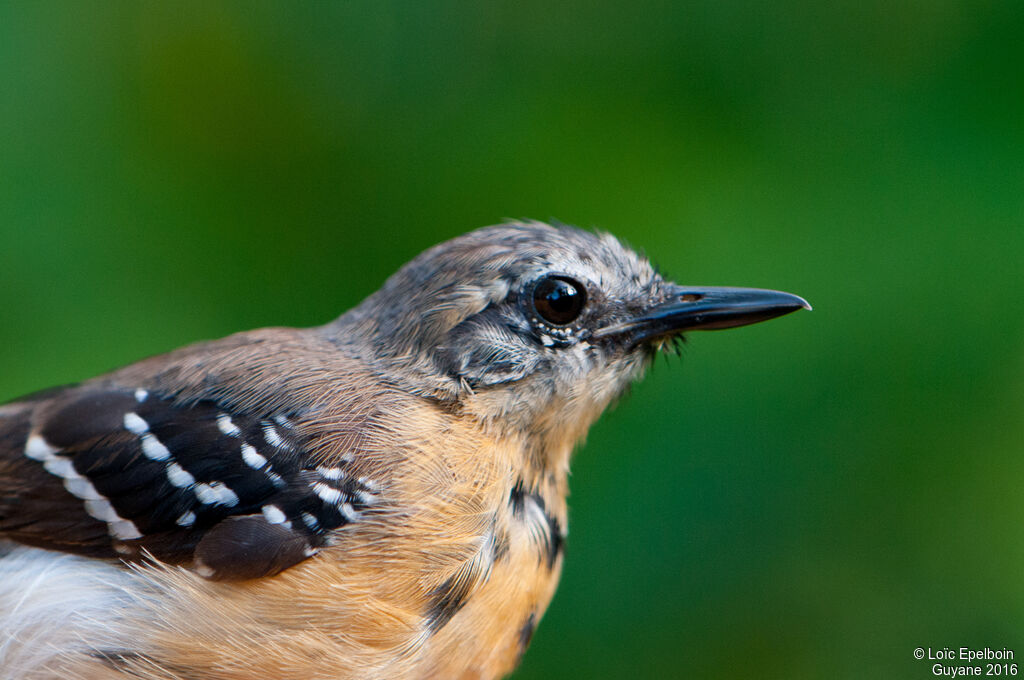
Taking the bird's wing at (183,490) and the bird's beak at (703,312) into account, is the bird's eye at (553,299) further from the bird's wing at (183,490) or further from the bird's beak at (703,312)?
the bird's wing at (183,490)

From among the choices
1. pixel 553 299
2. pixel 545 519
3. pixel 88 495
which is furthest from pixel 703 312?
pixel 88 495

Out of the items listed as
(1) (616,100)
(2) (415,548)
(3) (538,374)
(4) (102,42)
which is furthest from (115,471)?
(1) (616,100)

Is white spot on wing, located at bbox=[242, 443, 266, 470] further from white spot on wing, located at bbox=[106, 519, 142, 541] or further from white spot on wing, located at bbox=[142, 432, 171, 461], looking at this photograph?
white spot on wing, located at bbox=[106, 519, 142, 541]

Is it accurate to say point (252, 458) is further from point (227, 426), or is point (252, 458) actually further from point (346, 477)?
point (346, 477)

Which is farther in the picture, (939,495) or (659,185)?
(659,185)

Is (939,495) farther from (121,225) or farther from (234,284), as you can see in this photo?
(121,225)

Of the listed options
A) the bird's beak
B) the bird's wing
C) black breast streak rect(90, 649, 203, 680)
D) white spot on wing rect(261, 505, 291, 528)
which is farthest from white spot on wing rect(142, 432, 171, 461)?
the bird's beak
